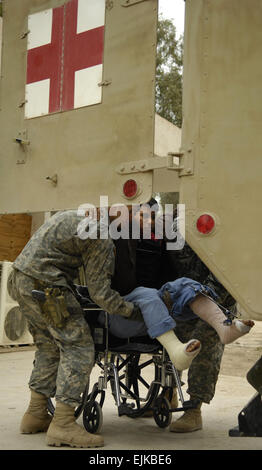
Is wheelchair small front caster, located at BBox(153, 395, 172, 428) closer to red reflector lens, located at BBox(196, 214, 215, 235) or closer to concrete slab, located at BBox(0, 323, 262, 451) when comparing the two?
concrete slab, located at BBox(0, 323, 262, 451)

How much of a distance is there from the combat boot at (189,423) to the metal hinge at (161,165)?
1930 mm

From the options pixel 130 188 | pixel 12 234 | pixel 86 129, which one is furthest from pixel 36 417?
pixel 12 234

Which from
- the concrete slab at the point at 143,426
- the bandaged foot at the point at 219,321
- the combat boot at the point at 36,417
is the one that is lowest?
the concrete slab at the point at 143,426

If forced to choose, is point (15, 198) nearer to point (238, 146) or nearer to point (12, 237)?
point (238, 146)

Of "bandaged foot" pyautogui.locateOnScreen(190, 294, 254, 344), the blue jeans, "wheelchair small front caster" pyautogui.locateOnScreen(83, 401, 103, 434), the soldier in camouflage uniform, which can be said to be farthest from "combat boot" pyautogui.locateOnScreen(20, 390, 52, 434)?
"bandaged foot" pyautogui.locateOnScreen(190, 294, 254, 344)

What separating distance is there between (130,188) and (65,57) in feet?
3.51

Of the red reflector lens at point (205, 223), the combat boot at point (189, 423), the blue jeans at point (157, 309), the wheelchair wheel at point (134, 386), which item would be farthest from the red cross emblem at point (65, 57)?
the combat boot at point (189, 423)

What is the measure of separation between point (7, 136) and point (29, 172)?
1.26 feet

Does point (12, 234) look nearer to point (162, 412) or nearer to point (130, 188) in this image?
point (162, 412)

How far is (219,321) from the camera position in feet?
12.1

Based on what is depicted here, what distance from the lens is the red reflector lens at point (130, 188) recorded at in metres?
3.43

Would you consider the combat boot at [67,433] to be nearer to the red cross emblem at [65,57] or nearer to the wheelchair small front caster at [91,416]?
the wheelchair small front caster at [91,416]

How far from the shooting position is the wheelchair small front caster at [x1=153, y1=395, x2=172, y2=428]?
4.49 metres

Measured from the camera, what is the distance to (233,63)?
310 centimetres
